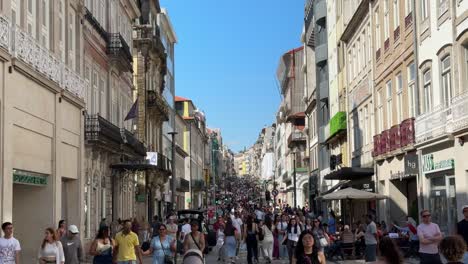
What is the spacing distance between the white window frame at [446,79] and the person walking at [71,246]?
12647mm

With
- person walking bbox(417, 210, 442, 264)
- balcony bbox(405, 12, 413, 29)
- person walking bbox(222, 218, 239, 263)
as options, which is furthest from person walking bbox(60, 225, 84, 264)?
balcony bbox(405, 12, 413, 29)

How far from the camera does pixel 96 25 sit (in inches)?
1222

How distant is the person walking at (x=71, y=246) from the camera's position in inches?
564

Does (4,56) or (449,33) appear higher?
(449,33)

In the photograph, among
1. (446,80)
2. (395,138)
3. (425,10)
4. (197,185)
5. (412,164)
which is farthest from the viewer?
(197,185)

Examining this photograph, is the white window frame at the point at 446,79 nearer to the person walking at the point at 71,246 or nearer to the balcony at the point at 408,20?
the balcony at the point at 408,20

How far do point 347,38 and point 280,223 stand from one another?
59.7 ft

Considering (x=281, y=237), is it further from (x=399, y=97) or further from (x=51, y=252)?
(x=51, y=252)

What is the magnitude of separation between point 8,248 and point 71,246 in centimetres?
167

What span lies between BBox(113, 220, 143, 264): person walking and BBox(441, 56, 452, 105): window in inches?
483

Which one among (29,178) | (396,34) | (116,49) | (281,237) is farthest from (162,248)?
(116,49)

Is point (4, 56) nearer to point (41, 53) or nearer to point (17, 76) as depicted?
point (17, 76)

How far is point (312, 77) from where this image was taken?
6525cm

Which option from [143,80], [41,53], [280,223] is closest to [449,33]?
[280,223]
